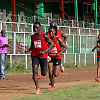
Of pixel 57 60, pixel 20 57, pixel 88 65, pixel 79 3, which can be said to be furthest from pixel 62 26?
pixel 79 3

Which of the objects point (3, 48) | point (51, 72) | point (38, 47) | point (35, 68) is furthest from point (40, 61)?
point (3, 48)

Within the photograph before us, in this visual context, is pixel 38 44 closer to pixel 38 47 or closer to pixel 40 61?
pixel 38 47

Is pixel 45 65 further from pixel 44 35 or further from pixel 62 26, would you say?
pixel 62 26

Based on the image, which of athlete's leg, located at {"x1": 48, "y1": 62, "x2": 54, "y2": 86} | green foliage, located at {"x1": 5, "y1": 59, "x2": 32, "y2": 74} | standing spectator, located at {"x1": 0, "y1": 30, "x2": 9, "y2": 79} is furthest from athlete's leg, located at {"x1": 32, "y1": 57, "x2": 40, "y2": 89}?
green foliage, located at {"x1": 5, "y1": 59, "x2": 32, "y2": 74}

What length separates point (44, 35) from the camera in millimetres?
8758

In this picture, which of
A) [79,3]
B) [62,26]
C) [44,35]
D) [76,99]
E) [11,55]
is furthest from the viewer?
[79,3]

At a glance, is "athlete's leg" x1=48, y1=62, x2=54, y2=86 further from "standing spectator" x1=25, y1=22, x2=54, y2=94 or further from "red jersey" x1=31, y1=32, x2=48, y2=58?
"red jersey" x1=31, y1=32, x2=48, y2=58

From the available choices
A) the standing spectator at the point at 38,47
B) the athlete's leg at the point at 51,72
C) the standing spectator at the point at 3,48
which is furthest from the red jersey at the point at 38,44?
the standing spectator at the point at 3,48

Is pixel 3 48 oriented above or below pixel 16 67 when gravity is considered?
above

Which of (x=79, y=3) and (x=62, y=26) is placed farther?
(x=79, y=3)

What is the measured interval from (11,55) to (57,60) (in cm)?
840

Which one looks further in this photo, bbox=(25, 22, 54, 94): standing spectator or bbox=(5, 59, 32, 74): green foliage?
bbox=(5, 59, 32, 74): green foliage

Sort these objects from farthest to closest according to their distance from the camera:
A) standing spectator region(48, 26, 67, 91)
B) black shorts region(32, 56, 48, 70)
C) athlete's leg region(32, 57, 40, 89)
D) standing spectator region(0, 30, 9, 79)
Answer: standing spectator region(0, 30, 9, 79) < standing spectator region(48, 26, 67, 91) < black shorts region(32, 56, 48, 70) < athlete's leg region(32, 57, 40, 89)

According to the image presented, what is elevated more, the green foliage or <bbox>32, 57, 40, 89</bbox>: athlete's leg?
<bbox>32, 57, 40, 89</bbox>: athlete's leg
